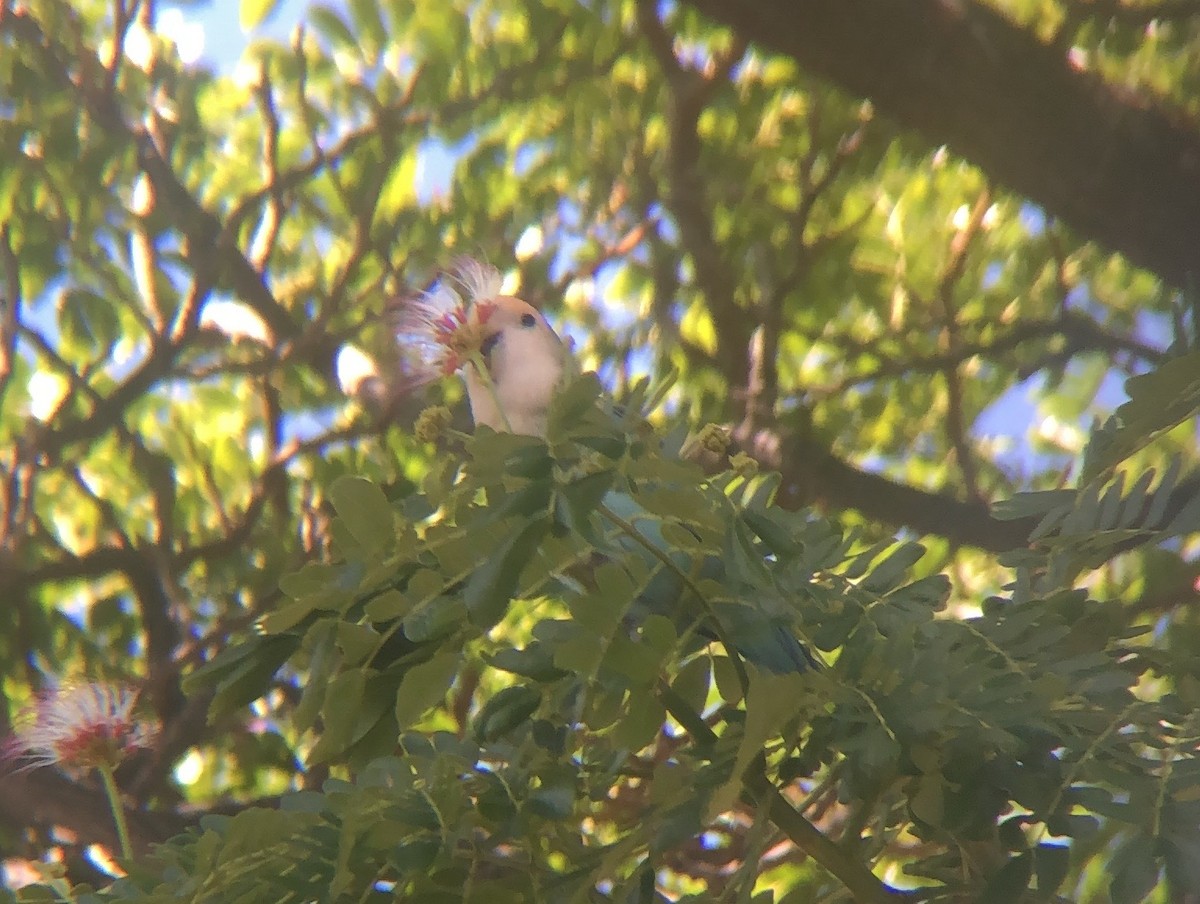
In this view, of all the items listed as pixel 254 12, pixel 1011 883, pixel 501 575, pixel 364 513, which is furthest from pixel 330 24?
pixel 1011 883

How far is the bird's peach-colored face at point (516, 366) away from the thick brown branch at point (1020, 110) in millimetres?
389

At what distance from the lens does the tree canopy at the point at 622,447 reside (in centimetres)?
48

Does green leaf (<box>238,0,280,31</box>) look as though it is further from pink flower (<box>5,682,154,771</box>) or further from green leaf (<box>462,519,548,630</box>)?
green leaf (<box>462,519,548,630</box>)

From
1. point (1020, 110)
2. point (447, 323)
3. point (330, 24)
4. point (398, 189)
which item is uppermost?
point (330, 24)

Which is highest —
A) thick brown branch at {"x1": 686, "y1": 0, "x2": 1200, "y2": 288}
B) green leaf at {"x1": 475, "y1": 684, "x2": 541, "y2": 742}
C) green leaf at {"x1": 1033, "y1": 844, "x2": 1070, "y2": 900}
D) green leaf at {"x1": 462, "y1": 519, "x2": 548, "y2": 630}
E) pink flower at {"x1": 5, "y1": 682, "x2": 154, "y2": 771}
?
thick brown branch at {"x1": 686, "y1": 0, "x2": 1200, "y2": 288}

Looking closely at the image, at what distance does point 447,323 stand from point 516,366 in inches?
7.1

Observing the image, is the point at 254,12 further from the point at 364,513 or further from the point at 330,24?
the point at 364,513

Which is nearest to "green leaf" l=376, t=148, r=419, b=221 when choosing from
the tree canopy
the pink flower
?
the tree canopy

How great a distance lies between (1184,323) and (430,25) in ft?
2.71

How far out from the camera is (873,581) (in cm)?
56

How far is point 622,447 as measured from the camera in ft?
1.46

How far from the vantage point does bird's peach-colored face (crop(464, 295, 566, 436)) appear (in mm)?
840

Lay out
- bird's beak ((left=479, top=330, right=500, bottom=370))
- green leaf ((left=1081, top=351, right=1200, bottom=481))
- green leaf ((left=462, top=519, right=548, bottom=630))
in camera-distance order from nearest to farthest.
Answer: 1. green leaf ((left=462, top=519, right=548, bottom=630))
2. green leaf ((left=1081, top=351, right=1200, bottom=481))
3. bird's beak ((left=479, top=330, right=500, bottom=370))

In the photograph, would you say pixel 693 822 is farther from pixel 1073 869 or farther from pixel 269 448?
pixel 269 448
